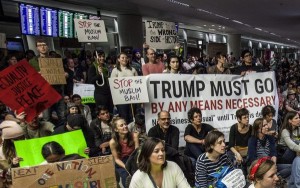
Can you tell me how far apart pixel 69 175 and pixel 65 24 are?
10147mm

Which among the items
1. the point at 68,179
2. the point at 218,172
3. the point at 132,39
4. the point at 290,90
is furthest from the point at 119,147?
the point at 132,39

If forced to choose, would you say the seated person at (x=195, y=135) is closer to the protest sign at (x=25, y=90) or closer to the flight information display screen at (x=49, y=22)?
the protest sign at (x=25, y=90)

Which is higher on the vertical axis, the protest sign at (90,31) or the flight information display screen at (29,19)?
the flight information display screen at (29,19)

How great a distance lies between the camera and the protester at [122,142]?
485cm

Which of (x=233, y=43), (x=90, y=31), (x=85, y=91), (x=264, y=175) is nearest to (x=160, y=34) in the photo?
(x=90, y=31)

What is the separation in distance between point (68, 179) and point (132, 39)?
1321 cm

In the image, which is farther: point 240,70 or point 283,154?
point 240,70

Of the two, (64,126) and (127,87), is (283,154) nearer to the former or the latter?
(127,87)

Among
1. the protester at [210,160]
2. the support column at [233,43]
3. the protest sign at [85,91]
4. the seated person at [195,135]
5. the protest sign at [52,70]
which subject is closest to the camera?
the protester at [210,160]

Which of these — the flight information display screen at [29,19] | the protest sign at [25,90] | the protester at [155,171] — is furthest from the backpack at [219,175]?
the flight information display screen at [29,19]

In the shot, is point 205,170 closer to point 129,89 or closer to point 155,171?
point 155,171

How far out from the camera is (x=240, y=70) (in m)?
6.62

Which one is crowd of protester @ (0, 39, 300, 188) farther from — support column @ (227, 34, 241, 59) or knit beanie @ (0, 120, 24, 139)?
support column @ (227, 34, 241, 59)

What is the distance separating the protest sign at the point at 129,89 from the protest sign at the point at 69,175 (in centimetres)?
259
